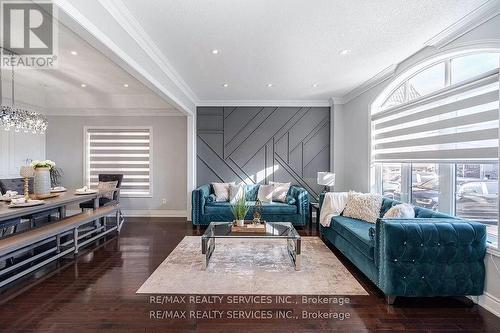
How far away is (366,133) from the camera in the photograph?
4746 millimetres

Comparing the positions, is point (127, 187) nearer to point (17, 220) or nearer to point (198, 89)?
point (17, 220)

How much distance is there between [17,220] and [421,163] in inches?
229

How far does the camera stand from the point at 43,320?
2.19 meters

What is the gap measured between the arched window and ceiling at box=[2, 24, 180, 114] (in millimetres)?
4372

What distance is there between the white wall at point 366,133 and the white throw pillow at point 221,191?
2566 mm

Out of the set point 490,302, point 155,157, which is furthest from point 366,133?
point 155,157

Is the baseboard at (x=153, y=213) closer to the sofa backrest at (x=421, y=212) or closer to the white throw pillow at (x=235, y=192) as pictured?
the white throw pillow at (x=235, y=192)

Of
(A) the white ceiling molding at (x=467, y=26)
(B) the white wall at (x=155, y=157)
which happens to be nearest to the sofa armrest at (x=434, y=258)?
(A) the white ceiling molding at (x=467, y=26)

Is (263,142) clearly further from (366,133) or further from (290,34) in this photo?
(290,34)

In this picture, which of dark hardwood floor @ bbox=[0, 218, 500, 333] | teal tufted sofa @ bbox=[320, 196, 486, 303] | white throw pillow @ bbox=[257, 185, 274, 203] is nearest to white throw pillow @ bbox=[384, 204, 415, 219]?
teal tufted sofa @ bbox=[320, 196, 486, 303]

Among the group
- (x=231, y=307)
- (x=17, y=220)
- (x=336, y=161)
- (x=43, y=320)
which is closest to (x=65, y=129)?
(x=17, y=220)

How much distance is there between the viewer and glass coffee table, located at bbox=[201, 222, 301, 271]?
123 inches

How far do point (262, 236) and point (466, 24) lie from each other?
3211mm

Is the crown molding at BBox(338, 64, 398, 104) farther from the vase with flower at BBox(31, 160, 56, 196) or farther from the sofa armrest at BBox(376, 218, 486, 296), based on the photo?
the vase with flower at BBox(31, 160, 56, 196)
